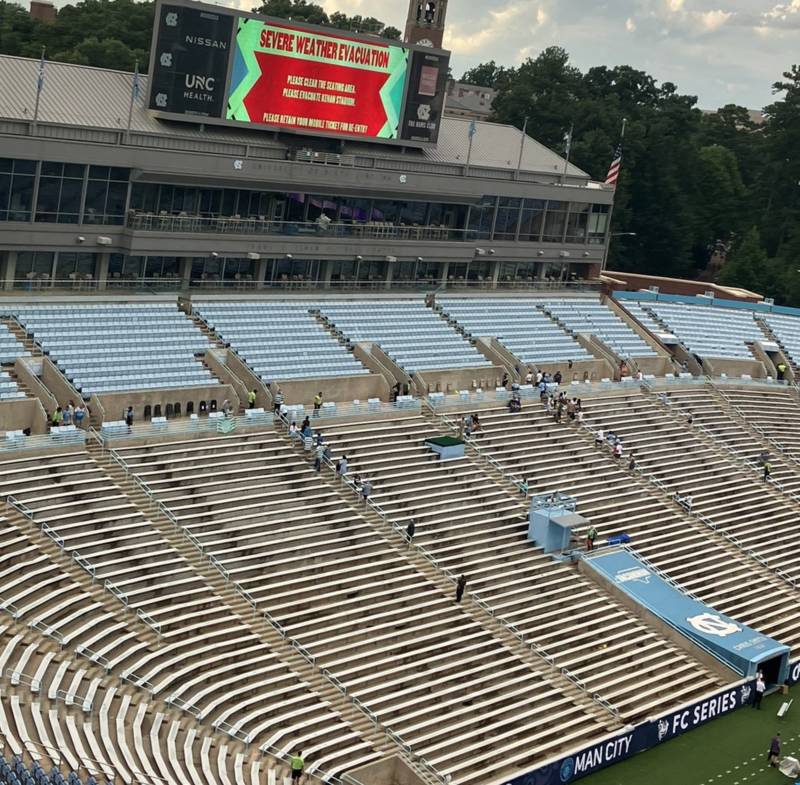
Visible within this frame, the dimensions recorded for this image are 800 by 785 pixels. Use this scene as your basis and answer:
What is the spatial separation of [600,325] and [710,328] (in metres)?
7.56

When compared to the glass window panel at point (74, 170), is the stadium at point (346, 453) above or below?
below

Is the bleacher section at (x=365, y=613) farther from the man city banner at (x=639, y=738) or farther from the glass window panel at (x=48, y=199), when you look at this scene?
the glass window panel at (x=48, y=199)

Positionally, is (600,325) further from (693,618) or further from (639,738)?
(639,738)

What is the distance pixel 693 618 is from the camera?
43656mm

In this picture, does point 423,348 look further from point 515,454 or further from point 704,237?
point 704,237

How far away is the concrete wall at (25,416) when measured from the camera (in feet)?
131

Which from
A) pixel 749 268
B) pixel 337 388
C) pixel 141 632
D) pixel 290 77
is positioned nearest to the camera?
pixel 141 632

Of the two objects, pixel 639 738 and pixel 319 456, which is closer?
pixel 639 738

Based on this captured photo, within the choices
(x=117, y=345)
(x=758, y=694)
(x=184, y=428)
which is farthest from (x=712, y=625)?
(x=117, y=345)

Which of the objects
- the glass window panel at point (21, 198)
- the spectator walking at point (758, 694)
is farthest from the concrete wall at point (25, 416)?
the spectator walking at point (758, 694)

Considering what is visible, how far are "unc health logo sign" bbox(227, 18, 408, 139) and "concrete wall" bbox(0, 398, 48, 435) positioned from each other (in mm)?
17308

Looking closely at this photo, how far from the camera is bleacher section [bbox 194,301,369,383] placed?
4875 cm

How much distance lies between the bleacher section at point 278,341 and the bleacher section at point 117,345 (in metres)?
1.59

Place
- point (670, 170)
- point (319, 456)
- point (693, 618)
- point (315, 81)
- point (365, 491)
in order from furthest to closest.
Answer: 1. point (670, 170)
2. point (315, 81)
3. point (319, 456)
4. point (693, 618)
5. point (365, 491)
